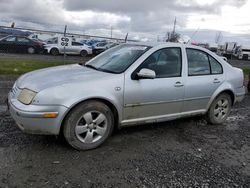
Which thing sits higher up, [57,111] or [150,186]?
[57,111]

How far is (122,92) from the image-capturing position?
426 centimetres

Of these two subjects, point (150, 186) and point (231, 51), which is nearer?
point (150, 186)

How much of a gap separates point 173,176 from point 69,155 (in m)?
1.42

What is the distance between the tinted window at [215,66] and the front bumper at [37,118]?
10.0 ft

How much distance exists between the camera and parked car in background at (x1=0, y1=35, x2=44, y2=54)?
896 inches

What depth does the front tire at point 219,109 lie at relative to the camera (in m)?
5.62

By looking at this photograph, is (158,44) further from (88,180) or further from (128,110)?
(88,180)

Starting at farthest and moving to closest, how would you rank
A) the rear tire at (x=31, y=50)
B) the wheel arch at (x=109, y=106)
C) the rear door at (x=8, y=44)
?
the rear tire at (x=31, y=50), the rear door at (x=8, y=44), the wheel arch at (x=109, y=106)

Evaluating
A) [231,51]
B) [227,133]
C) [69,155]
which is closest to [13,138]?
[69,155]

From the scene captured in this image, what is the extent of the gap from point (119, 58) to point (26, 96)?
1710 millimetres

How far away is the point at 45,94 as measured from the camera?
12.3 feet

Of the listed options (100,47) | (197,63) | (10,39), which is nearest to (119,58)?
(197,63)

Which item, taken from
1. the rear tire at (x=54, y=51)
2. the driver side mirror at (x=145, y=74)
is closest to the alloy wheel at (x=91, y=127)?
the driver side mirror at (x=145, y=74)

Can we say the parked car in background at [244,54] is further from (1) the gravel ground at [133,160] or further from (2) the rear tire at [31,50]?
(1) the gravel ground at [133,160]
